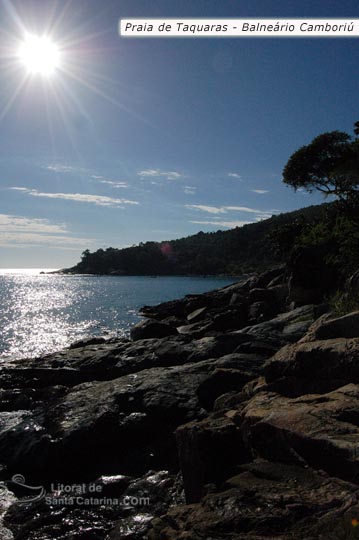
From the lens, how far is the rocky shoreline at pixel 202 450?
14.7 feet

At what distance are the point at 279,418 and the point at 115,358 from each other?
12.8 metres

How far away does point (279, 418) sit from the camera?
5.79 m

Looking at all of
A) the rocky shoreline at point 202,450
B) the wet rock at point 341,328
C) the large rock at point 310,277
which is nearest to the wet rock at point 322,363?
the rocky shoreline at point 202,450

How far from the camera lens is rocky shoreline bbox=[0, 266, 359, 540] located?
448 centimetres

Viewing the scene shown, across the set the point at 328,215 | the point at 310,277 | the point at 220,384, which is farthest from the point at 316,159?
the point at 220,384

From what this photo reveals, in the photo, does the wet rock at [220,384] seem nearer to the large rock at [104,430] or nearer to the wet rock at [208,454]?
the large rock at [104,430]

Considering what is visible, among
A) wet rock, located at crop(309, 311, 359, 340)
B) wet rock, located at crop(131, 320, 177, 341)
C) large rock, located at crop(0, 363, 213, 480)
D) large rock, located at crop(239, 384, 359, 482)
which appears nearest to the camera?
large rock, located at crop(239, 384, 359, 482)

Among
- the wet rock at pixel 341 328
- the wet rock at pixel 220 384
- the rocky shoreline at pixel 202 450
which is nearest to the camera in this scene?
the rocky shoreline at pixel 202 450

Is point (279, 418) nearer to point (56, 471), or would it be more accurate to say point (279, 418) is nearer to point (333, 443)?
point (333, 443)

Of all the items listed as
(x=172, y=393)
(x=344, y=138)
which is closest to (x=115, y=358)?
(x=172, y=393)

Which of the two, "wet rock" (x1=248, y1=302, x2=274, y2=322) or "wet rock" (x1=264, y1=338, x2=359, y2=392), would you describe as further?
"wet rock" (x1=248, y1=302, x2=274, y2=322)

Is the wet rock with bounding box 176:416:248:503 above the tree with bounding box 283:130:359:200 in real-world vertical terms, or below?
Answer: below

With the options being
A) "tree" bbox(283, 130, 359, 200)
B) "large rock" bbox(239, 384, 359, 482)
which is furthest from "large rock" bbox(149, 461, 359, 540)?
"tree" bbox(283, 130, 359, 200)

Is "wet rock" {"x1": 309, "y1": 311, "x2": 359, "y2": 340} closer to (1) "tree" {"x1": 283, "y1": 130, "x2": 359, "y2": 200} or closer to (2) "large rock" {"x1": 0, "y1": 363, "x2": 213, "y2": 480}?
(2) "large rock" {"x1": 0, "y1": 363, "x2": 213, "y2": 480}
